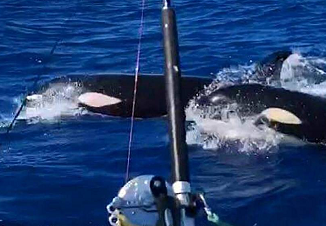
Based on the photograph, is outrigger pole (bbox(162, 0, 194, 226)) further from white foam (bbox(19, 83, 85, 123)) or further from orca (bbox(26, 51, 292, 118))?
white foam (bbox(19, 83, 85, 123))

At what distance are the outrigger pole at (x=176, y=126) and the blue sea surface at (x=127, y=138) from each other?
283 centimetres

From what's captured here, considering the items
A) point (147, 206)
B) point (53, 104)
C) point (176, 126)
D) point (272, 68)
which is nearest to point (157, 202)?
point (147, 206)

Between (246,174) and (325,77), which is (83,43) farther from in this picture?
(246,174)

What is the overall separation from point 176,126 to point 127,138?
5.60m

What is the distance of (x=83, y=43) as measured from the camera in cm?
1702

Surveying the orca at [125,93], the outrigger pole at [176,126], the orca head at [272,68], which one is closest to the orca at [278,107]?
the orca at [125,93]

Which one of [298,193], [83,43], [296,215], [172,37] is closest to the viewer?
[172,37]

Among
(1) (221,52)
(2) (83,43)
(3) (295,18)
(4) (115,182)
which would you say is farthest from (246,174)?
(3) (295,18)

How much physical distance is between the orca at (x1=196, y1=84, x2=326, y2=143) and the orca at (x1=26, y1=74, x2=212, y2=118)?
62 centimetres

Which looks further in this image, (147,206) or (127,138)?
(127,138)

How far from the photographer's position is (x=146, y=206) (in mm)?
4379

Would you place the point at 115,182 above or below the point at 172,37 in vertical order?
below

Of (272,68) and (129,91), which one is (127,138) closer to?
(129,91)

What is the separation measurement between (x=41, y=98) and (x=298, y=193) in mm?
4693
